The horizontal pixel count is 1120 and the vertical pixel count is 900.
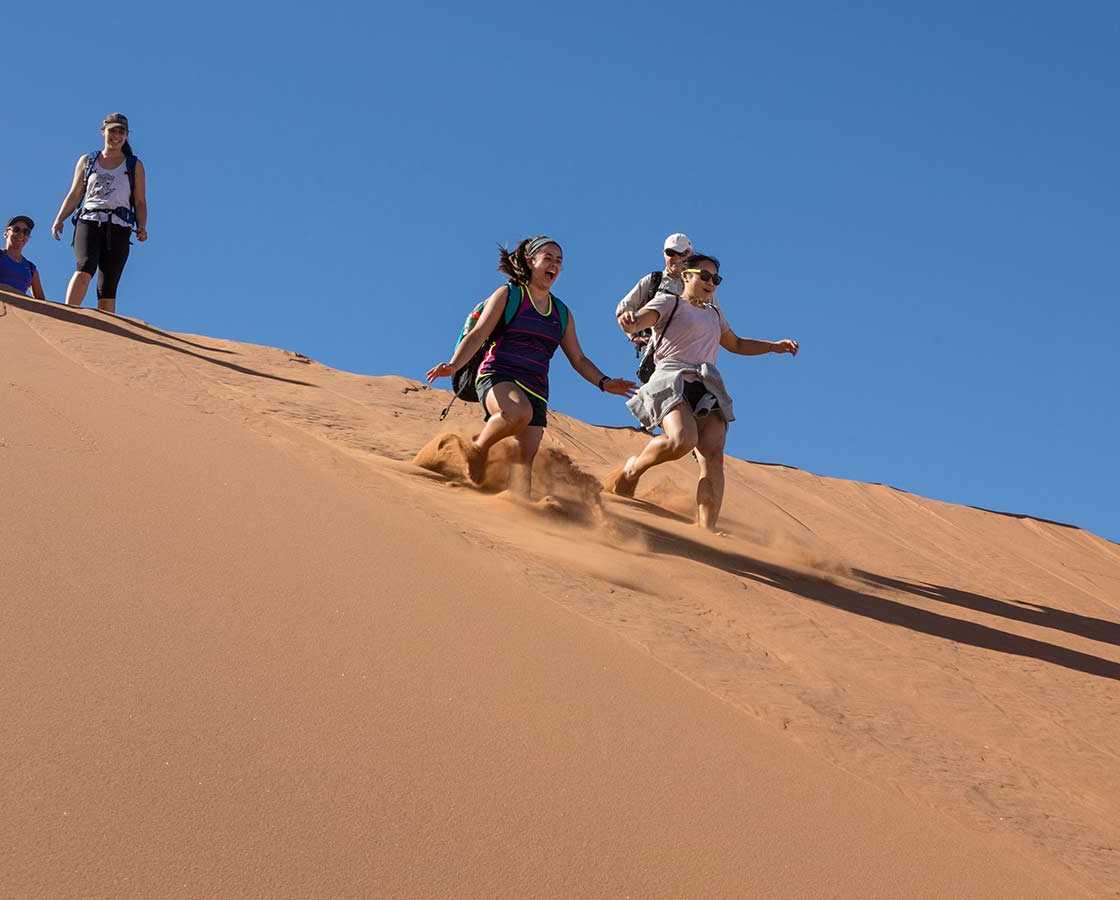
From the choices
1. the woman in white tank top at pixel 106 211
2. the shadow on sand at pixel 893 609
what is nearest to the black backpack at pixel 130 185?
the woman in white tank top at pixel 106 211

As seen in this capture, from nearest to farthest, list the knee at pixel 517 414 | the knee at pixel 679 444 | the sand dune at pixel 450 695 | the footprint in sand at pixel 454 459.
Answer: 1. the sand dune at pixel 450 695
2. the knee at pixel 517 414
3. the footprint in sand at pixel 454 459
4. the knee at pixel 679 444

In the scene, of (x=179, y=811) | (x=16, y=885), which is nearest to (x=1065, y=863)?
(x=179, y=811)

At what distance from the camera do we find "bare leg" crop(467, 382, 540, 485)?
6926 millimetres

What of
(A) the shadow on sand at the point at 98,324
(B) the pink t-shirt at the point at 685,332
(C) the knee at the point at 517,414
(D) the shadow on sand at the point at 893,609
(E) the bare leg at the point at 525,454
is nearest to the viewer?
(D) the shadow on sand at the point at 893,609

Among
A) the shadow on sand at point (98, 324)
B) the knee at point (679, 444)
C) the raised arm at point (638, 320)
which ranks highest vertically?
the raised arm at point (638, 320)

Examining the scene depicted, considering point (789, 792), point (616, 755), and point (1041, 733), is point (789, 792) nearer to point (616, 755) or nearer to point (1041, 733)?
point (616, 755)

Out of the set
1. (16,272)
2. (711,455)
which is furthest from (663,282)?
(16,272)

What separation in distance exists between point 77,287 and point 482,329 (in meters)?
4.80

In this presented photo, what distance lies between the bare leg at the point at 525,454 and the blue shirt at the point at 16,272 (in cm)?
567

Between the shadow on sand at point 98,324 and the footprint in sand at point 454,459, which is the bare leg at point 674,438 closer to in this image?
the footprint in sand at point 454,459

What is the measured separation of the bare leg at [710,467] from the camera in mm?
7543

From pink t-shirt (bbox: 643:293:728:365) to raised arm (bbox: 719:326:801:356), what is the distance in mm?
269

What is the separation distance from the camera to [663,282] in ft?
26.3

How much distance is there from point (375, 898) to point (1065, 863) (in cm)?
207
